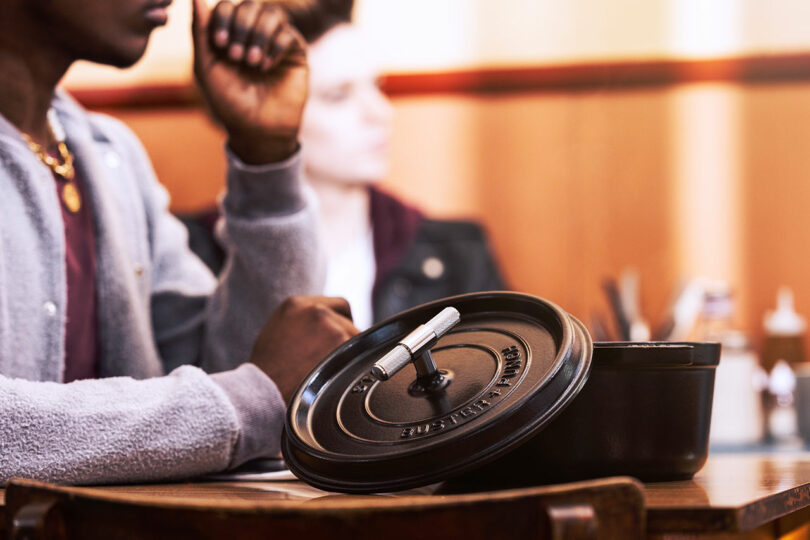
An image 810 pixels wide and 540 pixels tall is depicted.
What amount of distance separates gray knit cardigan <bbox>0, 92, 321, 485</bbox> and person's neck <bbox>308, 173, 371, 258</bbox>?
2.76ft

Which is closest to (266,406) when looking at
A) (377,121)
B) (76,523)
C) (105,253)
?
(76,523)

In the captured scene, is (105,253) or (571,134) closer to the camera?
(105,253)

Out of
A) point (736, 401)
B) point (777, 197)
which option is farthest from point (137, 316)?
point (777, 197)

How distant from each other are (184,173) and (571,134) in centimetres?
103

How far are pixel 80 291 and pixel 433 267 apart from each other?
3.75ft

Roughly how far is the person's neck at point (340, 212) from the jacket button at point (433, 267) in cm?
16

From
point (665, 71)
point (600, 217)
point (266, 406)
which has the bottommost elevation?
point (600, 217)

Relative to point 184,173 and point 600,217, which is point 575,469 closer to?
point 600,217

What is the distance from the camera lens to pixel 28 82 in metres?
0.98

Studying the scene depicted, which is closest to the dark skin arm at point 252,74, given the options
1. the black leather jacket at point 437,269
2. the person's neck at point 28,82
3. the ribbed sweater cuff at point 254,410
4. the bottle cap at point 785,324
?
the person's neck at point 28,82

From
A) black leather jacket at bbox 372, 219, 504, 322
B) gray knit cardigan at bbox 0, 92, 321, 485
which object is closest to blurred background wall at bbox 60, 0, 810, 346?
black leather jacket at bbox 372, 219, 504, 322

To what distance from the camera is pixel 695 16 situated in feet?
7.39

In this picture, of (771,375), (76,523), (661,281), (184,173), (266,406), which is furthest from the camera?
(184,173)

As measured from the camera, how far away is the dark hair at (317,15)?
196 cm
